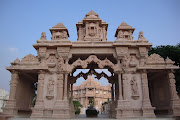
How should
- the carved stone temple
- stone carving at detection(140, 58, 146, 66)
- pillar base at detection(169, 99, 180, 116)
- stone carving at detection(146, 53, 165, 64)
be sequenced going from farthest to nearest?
stone carving at detection(140, 58, 146, 66) < stone carving at detection(146, 53, 165, 64) < the carved stone temple < pillar base at detection(169, 99, 180, 116)

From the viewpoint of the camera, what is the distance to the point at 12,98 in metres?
11.6

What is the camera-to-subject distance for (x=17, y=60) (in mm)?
12531

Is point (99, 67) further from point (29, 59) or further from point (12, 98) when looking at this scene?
point (12, 98)

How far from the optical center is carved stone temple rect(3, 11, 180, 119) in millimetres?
11383

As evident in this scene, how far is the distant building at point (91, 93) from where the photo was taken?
4699 cm

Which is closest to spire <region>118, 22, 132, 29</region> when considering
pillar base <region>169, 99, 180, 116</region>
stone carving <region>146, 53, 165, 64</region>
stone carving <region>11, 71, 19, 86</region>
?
stone carving <region>146, 53, 165, 64</region>

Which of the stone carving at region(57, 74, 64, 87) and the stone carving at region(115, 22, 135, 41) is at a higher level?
the stone carving at region(115, 22, 135, 41)

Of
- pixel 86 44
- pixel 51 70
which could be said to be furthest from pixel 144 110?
pixel 51 70

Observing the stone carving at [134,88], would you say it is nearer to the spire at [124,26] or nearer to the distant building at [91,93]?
the spire at [124,26]

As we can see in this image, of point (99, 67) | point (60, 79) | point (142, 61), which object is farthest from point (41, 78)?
point (142, 61)

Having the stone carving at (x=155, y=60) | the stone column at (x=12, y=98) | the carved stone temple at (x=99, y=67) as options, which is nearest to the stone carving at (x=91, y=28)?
the carved stone temple at (x=99, y=67)

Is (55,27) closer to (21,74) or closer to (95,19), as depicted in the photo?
(95,19)

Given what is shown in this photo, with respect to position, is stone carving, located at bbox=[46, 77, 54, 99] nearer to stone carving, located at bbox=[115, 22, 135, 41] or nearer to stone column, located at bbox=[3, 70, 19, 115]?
stone column, located at bbox=[3, 70, 19, 115]

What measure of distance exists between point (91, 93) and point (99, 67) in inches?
1421
